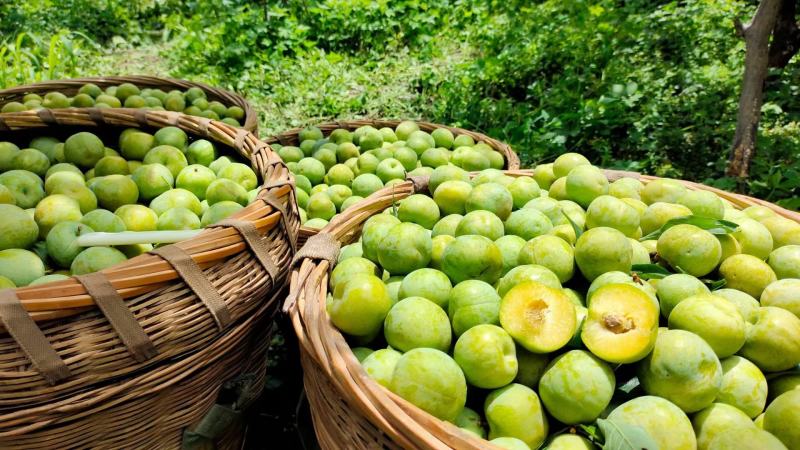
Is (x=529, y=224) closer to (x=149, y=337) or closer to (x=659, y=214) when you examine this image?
(x=659, y=214)

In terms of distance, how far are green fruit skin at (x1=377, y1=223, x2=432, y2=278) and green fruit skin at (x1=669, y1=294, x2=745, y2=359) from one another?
759mm

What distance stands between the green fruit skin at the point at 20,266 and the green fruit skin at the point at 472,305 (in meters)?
1.31

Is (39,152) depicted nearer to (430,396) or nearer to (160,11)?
(430,396)

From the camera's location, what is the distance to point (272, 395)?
8.39 feet

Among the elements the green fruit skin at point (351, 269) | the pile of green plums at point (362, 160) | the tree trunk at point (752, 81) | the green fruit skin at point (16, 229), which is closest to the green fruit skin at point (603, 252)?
the green fruit skin at point (351, 269)

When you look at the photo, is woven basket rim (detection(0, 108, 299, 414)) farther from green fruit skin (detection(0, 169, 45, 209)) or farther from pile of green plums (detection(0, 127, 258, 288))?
green fruit skin (detection(0, 169, 45, 209))

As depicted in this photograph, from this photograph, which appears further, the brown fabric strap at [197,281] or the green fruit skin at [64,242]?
the green fruit skin at [64,242]

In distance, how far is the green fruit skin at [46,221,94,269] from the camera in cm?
174

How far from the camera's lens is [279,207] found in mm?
1832

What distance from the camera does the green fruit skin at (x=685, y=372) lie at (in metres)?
1.25

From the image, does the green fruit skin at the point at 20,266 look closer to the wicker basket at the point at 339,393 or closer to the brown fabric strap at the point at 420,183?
the wicker basket at the point at 339,393

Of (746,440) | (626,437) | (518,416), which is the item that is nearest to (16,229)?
(518,416)

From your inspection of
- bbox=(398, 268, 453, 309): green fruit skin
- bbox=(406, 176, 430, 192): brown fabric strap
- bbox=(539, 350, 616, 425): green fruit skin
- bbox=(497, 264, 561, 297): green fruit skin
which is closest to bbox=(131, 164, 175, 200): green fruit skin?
bbox=(406, 176, 430, 192): brown fabric strap

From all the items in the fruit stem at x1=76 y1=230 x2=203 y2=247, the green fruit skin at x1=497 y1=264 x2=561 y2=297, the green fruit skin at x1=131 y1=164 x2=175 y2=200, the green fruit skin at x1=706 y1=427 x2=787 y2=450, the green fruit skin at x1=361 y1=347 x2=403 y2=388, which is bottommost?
the green fruit skin at x1=706 y1=427 x2=787 y2=450
